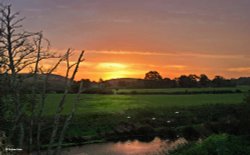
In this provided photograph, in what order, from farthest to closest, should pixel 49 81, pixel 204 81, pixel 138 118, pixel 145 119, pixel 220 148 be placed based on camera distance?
pixel 204 81, pixel 138 118, pixel 145 119, pixel 220 148, pixel 49 81

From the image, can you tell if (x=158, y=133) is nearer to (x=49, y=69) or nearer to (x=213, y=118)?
(x=213, y=118)

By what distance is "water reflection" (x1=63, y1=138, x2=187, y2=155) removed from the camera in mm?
43156

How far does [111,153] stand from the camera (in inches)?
1708

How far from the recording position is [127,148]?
1854 inches

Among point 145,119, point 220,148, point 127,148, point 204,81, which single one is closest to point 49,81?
point 220,148

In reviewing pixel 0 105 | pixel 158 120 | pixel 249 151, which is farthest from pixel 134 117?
pixel 0 105

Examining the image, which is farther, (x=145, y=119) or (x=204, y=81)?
(x=204, y=81)

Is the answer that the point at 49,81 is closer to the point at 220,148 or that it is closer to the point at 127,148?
the point at 220,148

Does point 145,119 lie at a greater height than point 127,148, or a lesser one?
greater

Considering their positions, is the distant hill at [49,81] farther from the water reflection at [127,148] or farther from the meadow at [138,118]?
the meadow at [138,118]

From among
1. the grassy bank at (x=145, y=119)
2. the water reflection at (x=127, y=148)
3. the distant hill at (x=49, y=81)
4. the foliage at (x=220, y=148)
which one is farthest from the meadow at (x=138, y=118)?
the distant hill at (x=49, y=81)

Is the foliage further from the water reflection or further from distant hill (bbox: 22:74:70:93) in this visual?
distant hill (bbox: 22:74:70:93)

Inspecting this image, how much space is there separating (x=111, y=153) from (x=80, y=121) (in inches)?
746

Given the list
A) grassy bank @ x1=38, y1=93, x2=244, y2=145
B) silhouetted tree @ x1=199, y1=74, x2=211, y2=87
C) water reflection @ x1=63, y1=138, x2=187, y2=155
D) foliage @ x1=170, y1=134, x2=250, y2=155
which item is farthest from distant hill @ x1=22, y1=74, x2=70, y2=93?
silhouetted tree @ x1=199, y1=74, x2=211, y2=87
